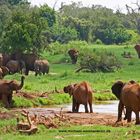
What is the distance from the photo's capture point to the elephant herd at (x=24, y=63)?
51.6 metres

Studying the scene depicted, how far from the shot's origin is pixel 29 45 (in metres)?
55.1

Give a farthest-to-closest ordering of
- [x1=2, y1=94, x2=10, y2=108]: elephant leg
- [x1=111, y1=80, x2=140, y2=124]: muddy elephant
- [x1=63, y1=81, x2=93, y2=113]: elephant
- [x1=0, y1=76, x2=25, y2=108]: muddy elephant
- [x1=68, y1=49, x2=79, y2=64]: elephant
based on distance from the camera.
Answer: [x1=68, y1=49, x2=79, y2=64]: elephant < [x1=0, y1=76, x2=25, y2=108]: muddy elephant < [x1=2, y1=94, x2=10, y2=108]: elephant leg < [x1=63, y1=81, x2=93, y2=113]: elephant < [x1=111, y1=80, x2=140, y2=124]: muddy elephant

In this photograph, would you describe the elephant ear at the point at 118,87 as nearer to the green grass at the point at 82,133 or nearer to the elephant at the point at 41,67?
the green grass at the point at 82,133

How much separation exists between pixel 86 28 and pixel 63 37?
20.3 feet

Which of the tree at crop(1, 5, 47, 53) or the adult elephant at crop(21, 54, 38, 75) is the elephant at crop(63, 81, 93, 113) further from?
the tree at crop(1, 5, 47, 53)

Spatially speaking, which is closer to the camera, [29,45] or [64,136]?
[64,136]

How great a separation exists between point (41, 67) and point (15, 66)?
2.31 meters

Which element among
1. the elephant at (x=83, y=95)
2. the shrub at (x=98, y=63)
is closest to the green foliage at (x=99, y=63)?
the shrub at (x=98, y=63)

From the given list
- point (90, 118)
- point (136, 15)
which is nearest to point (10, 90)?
point (90, 118)

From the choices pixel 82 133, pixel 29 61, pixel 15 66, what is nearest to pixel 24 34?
pixel 29 61

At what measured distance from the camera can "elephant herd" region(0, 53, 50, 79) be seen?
51.6 meters

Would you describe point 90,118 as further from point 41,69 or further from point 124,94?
point 41,69

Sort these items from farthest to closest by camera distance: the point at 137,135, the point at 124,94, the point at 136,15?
the point at 136,15
the point at 124,94
the point at 137,135

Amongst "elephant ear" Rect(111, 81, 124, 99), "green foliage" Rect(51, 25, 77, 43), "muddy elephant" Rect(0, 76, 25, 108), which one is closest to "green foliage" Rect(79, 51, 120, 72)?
"muddy elephant" Rect(0, 76, 25, 108)
